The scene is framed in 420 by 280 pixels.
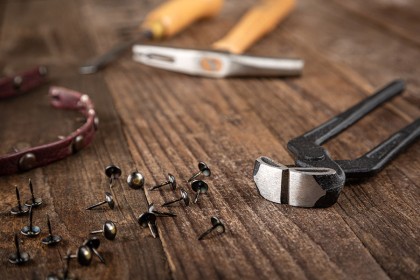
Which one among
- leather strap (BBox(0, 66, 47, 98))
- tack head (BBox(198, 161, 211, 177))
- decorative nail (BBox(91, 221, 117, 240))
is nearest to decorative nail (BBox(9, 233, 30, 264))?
decorative nail (BBox(91, 221, 117, 240))

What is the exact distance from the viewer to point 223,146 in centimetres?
122

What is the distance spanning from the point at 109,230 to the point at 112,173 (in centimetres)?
20

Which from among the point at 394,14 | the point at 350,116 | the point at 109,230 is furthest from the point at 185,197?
the point at 394,14

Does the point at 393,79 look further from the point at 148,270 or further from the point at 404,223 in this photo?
the point at 148,270

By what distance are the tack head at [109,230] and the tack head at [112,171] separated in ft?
0.60

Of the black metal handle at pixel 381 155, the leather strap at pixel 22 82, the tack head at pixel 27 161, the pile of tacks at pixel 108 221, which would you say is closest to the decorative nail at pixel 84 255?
the pile of tacks at pixel 108 221

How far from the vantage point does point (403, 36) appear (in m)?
1.87

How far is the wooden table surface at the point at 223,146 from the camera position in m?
0.88

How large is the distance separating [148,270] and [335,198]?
312 millimetres

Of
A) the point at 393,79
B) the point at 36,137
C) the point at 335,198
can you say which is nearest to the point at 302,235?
the point at 335,198

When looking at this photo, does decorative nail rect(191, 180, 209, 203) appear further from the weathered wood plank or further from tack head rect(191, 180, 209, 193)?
the weathered wood plank

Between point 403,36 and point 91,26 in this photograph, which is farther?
point 91,26

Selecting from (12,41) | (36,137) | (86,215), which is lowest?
(12,41)

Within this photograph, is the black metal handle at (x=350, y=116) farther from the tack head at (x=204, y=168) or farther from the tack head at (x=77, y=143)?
the tack head at (x=77, y=143)
